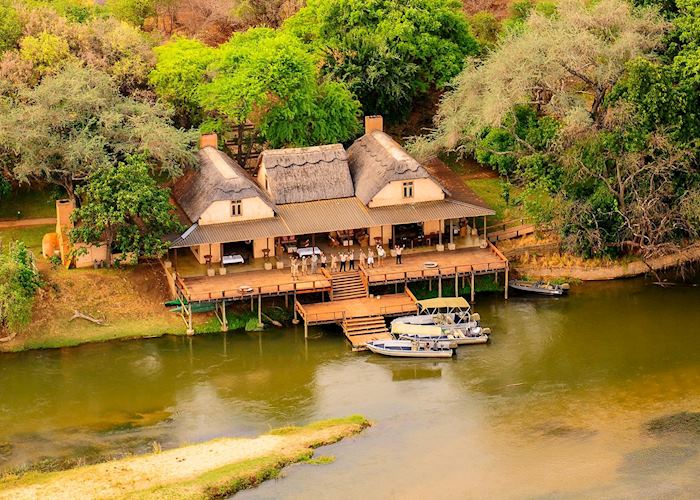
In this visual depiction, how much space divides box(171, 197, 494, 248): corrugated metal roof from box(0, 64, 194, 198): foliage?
17.3 ft

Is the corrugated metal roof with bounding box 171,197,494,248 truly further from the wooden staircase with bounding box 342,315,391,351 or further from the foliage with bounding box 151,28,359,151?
the foliage with bounding box 151,28,359,151

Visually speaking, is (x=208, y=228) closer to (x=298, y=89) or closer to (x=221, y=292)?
(x=221, y=292)

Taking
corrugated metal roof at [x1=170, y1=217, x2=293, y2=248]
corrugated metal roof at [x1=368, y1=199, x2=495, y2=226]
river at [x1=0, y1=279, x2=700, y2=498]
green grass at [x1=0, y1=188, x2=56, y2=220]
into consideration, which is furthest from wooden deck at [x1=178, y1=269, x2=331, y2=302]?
green grass at [x1=0, y1=188, x2=56, y2=220]

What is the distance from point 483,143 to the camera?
307 feet

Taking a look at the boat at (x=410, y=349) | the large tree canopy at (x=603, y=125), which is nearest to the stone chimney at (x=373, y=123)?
the large tree canopy at (x=603, y=125)

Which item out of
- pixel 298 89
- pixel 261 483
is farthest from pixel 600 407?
pixel 298 89

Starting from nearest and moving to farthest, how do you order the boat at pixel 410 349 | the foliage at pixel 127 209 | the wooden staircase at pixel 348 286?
1. the boat at pixel 410 349
2. the foliage at pixel 127 209
3. the wooden staircase at pixel 348 286

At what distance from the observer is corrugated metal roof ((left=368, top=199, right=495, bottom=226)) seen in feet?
288

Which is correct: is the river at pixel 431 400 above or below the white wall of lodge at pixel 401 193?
below

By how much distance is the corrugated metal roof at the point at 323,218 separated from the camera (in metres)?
85.3

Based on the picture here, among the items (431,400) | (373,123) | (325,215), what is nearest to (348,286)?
(325,215)

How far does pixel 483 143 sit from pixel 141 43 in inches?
915

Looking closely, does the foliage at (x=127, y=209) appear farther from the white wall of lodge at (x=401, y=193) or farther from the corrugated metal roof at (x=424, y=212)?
the white wall of lodge at (x=401, y=193)

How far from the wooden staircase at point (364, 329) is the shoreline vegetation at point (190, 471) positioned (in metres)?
10.3
